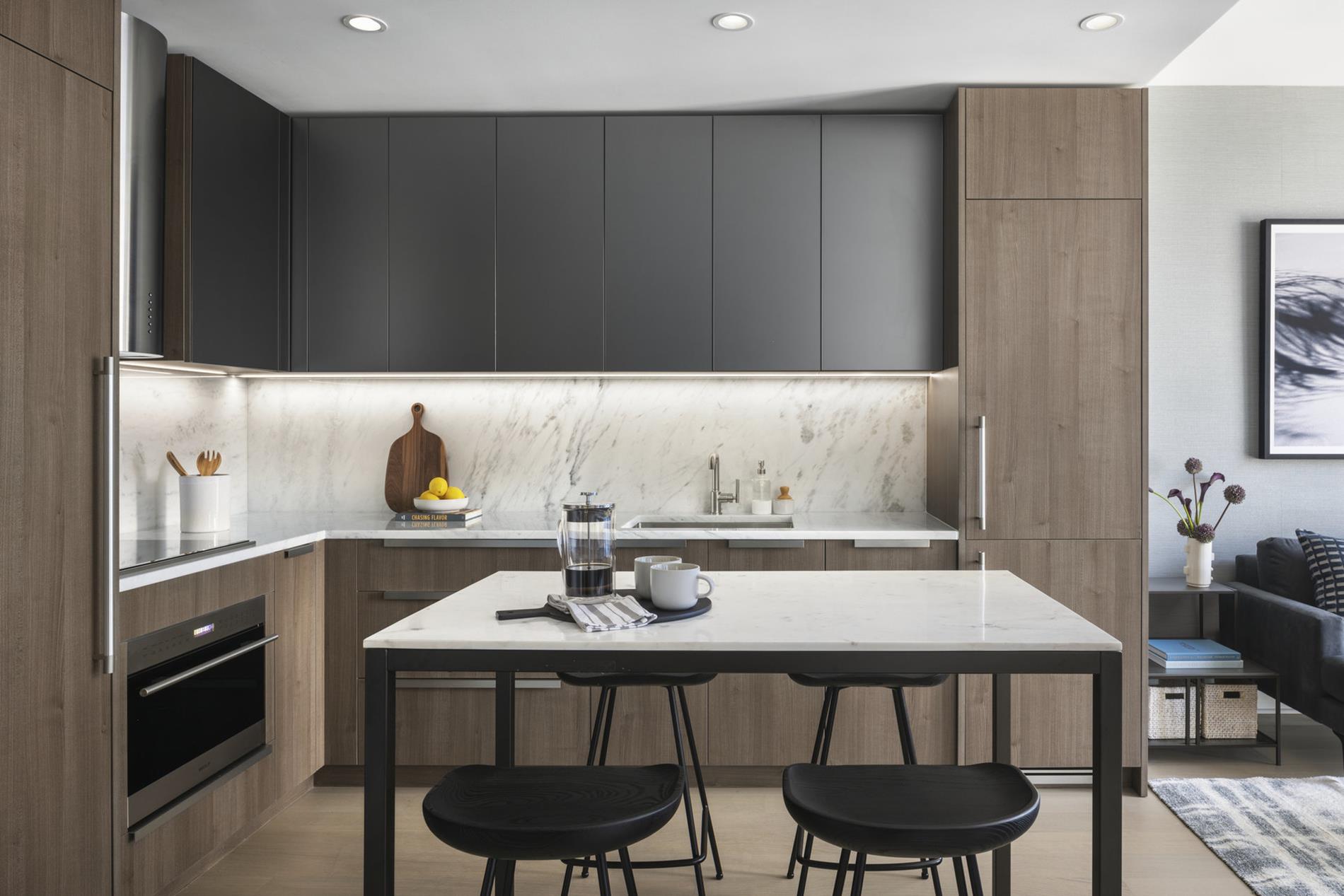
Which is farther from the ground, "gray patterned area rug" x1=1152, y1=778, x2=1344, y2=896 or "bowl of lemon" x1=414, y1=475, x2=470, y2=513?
"bowl of lemon" x1=414, y1=475, x2=470, y2=513

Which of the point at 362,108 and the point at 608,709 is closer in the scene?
the point at 608,709

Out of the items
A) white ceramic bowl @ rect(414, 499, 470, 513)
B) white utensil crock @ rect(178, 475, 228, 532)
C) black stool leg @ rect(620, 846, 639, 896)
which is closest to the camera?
black stool leg @ rect(620, 846, 639, 896)

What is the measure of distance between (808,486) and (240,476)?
2386 millimetres

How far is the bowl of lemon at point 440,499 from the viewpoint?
3475 millimetres

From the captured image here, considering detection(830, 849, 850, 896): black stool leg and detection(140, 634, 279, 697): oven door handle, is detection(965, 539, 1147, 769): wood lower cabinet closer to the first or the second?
detection(830, 849, 850, 896): black stool leg

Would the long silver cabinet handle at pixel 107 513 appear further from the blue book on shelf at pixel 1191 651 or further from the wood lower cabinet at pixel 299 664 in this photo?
the blue book on shelf at pixel 1191 651

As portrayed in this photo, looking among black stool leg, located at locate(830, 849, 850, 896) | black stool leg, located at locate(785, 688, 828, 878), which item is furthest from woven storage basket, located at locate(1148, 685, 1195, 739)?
black stool leg, located at locate(830, 849, 850, 896)

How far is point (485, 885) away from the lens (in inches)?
65.1

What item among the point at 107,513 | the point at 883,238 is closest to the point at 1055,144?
the point at 883,238

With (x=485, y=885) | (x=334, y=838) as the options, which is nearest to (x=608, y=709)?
(x=485, y=885)

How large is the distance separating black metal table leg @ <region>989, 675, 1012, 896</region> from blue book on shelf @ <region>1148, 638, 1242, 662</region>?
157cm

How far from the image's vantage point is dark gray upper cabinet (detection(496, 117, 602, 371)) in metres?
3.36

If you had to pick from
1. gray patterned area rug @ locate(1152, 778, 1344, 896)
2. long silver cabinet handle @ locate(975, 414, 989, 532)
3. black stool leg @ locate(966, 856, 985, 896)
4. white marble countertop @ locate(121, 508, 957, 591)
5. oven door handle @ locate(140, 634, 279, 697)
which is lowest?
gray patterned area rug @ locate(1152, 778, 1344, 896)

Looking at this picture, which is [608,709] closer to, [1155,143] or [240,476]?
[240,476]
